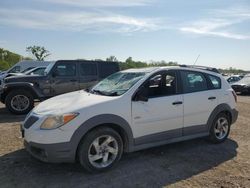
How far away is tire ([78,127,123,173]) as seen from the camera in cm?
443

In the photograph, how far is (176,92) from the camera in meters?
5.54

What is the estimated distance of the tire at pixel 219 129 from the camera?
20.2 feet

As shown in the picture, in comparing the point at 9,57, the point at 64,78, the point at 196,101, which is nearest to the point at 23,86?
the point at 64,78

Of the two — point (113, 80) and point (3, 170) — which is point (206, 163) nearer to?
point (113, 80)

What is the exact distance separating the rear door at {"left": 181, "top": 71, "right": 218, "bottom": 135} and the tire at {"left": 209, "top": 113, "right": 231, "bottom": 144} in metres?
0.28

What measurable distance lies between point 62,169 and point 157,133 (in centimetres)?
171

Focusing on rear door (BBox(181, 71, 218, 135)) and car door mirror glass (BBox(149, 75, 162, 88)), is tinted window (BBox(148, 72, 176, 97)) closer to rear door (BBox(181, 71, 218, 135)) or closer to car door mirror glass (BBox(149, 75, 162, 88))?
car door mirror glass (BBox(149, 75, 162, 88))

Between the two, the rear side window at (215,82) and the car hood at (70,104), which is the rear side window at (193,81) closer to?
the rear side window at (215,82)

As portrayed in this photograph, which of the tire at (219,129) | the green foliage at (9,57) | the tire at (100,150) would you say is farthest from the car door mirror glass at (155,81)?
the green foliage at (9,57)

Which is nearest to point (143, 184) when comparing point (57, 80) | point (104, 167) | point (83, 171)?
point (104, 167)

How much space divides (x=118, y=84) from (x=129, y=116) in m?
0.82

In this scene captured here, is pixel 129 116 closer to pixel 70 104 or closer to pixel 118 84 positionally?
pixel 118 84

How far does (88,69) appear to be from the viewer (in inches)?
426

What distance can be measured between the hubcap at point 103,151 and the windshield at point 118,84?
0.80 m
